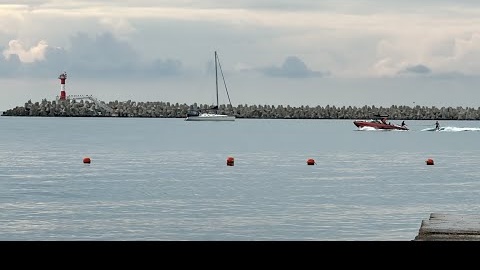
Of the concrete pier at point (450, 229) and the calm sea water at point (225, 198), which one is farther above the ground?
the concrete pier at point (450, 229)

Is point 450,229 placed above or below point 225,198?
above

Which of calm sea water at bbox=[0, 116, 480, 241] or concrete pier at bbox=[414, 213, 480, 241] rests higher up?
concrete pier at bbox=[414, 213, 480, 241]

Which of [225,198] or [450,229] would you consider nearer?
[450,229]

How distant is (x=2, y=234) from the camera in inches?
1246

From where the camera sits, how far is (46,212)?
39500mm

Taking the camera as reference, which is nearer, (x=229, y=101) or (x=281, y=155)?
(x=281, y=155)

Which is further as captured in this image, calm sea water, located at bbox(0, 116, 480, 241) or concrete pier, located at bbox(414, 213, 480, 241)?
calm sea water, located at bbox(0, 116, 480, 241)

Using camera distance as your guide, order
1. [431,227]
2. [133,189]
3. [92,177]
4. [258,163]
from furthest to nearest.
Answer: [258,163] → [92,177] → [133,189] → [431,227]

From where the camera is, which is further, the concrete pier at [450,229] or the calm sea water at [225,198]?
the calm sea water at [225,198]

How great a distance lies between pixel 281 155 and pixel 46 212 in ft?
209
